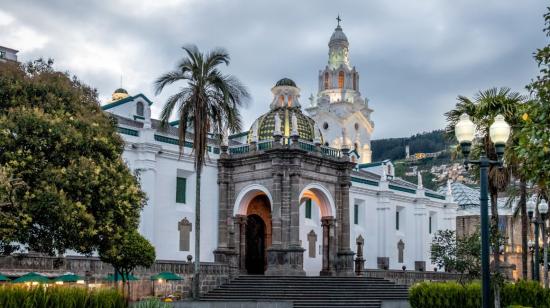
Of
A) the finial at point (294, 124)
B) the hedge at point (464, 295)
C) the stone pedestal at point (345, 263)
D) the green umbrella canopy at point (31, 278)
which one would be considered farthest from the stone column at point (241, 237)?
the green umbrella canopy at point (31, 278)

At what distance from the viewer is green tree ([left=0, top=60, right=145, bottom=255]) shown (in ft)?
63.8

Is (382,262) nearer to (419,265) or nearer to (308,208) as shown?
(419,265)

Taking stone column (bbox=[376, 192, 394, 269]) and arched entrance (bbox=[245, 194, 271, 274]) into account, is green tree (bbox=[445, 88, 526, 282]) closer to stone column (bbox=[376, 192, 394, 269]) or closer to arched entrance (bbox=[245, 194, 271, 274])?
arched entrance (bbox=[245, 194, 271, 274])

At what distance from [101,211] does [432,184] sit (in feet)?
336

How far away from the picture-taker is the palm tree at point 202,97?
2916 cm

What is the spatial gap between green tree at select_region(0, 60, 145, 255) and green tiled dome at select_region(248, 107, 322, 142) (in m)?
15.7

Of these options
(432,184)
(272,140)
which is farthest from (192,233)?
(432,184)

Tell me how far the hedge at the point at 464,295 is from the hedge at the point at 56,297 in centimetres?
1204

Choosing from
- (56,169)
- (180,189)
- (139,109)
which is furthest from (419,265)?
(56,169)

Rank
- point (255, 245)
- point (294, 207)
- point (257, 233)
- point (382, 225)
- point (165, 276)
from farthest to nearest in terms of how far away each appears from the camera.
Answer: point (382, 225) → point (257, 233) → point (255, 245) → point (294, 207) → point (165, 276)

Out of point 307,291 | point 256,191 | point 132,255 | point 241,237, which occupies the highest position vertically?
point 256,191

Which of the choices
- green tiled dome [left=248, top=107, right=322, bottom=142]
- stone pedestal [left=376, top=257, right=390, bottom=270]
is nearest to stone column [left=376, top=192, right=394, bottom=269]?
stone pedestal [left=376, top=257, right=390, bottom=270]

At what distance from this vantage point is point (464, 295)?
26172 mm

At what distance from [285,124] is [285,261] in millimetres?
7557
